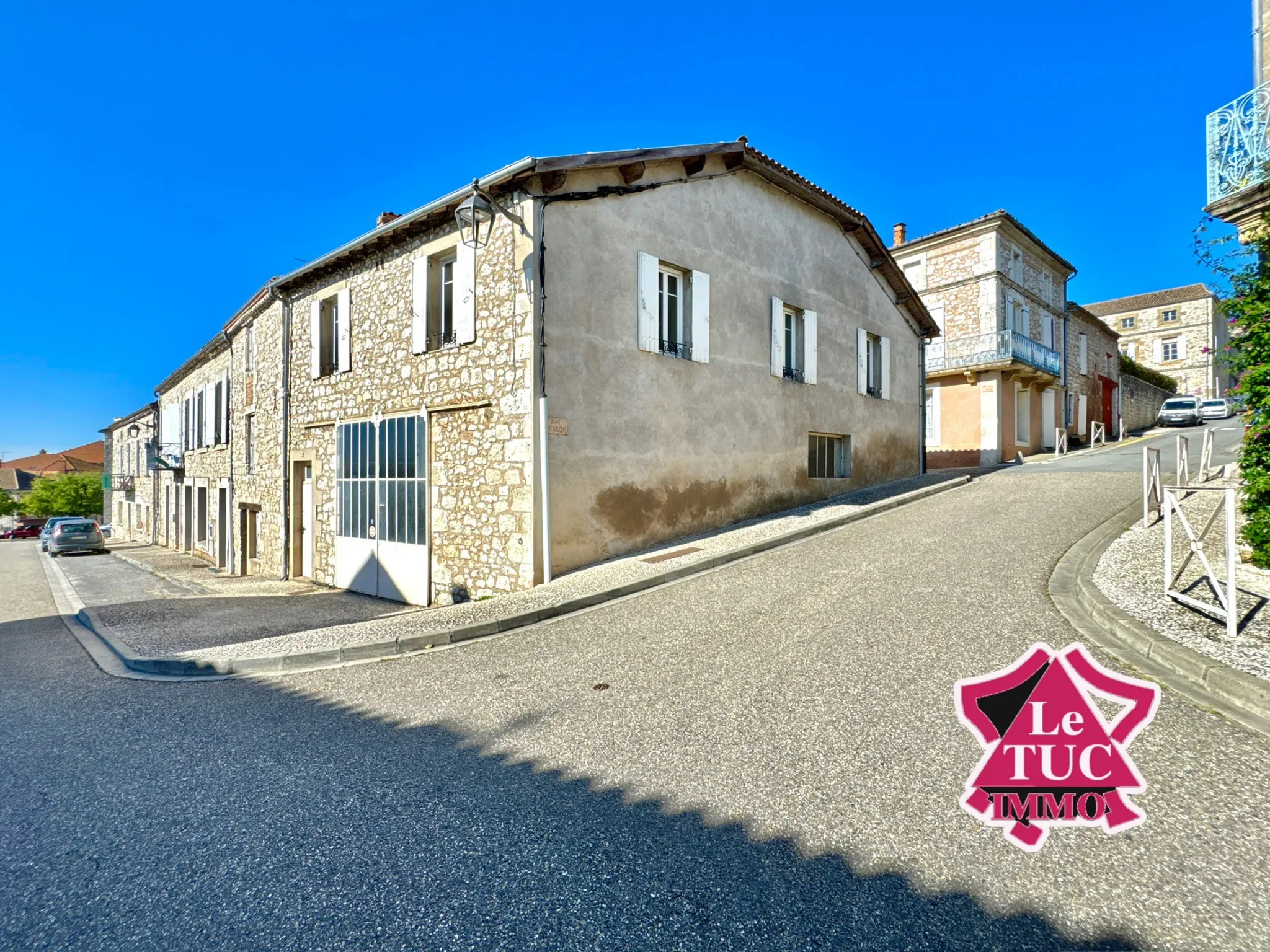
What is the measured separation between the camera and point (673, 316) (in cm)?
966

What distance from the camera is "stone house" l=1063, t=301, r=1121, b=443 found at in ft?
79.4

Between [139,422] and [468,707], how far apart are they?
102 ft

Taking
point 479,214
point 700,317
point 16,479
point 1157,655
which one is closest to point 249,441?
point 479,214

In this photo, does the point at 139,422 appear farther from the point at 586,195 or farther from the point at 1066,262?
the point at 1066,262

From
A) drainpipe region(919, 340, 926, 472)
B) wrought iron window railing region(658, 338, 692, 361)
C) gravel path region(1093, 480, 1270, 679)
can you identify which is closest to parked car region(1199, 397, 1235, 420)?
drainpipe region(919, 340, 926, 472)

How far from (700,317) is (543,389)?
3348 mm

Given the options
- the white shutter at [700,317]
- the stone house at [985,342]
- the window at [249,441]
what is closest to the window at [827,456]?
the white shutter at [700,317]

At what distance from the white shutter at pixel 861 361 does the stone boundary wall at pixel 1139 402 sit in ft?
72.7

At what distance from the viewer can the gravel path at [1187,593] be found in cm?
412

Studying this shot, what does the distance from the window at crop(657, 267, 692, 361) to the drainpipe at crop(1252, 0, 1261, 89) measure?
25.6 ft

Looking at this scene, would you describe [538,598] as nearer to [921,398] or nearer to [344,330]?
[344,330]

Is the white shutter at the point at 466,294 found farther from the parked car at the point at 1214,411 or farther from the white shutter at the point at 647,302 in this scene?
the parked car at the point at 1214,411

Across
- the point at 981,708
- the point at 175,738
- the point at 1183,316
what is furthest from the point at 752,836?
the point at 1183,316

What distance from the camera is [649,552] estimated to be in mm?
8648
